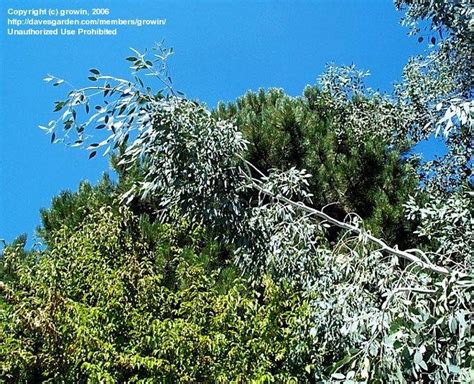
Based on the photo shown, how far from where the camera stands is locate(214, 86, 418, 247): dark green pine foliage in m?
7.12

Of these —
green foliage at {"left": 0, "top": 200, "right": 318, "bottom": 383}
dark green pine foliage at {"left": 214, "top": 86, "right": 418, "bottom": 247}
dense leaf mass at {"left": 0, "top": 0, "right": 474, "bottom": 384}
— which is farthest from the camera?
dark green pine foliage at {"left": 214, "top": 86, "right": 418, "bottom": 247}

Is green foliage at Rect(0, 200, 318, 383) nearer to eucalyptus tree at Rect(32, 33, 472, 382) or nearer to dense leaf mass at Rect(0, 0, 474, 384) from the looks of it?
dense leaf mass at Rect(0, 0, 474, 384)

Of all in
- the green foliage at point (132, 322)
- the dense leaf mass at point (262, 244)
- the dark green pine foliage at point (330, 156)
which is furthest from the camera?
the dark green pine foliage at point (330, 156)

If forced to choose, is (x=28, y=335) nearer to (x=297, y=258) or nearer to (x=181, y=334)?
(x=181, y=334)

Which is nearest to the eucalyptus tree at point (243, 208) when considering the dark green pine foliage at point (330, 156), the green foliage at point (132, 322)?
the green foliage at point (132, 322)

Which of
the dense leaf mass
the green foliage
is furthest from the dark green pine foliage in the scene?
the green foliage

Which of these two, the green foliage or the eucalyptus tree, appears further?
the green foliage

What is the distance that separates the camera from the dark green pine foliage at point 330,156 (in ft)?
23.3

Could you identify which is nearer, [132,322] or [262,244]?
[262,244]

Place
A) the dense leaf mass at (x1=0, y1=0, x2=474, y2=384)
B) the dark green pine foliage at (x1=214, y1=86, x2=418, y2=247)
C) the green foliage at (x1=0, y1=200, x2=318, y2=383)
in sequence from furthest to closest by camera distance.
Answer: the dark green pine foliage at (x1=214, y1=86, x2=418, y2=247) → the green foliage at (x1=0, y1=200, x2=318, y2=383) → the dense leaf mass at (x1=0, y1=0, x2=474, y2=384)

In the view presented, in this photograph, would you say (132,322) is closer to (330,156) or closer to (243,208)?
(243,208)

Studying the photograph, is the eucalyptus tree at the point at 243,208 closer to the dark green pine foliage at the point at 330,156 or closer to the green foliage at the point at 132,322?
the green foliage at the point at 132,322

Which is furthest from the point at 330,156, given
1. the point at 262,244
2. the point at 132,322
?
the point at 262,244

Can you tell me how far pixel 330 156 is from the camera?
24.1 ft
